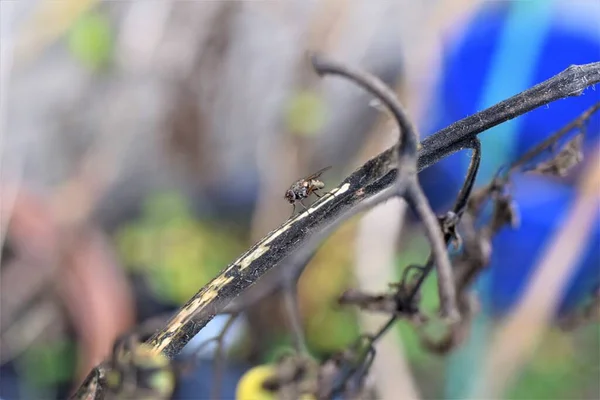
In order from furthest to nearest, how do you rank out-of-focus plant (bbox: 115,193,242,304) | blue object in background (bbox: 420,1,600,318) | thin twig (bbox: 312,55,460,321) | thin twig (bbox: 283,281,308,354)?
out-of-focus plant (bbox: 115,193,242,304), blue object in background (bbox: 420,1,600,318), thin twig (bbox: 283,281,308,354), thin twig (bbox: 312,55,460,321)

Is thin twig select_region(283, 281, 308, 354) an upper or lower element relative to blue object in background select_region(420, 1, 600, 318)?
lower

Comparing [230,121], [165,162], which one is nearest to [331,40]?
[230,121]

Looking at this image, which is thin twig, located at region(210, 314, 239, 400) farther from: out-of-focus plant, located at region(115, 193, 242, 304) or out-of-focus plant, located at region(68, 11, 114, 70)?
out-of-focus plant, located at region(68, 11, 114, 70)

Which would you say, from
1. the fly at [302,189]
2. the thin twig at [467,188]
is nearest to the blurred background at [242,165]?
the fly at [302,189]

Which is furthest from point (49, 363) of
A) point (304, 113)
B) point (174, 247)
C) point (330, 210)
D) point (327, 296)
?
point (330, 210)

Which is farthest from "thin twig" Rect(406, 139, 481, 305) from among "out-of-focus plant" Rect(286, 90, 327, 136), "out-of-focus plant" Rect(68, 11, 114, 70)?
"out-of-focus plant" Rect(68, 11, 114, 70)

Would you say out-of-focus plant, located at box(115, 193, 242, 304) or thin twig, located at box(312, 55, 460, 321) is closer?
thin twig, located at box(312, 55, 460, 321)

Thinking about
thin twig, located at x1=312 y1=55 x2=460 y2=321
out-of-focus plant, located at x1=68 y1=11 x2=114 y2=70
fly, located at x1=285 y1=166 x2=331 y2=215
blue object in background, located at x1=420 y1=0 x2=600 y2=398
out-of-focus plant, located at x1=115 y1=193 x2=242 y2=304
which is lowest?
thin twig, located at x1=312 y1=55 x2=460 y2=321

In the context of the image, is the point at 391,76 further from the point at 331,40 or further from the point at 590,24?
the point at 590,24

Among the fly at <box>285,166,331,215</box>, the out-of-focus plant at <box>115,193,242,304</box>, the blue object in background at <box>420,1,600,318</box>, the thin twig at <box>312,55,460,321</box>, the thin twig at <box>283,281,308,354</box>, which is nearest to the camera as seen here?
the thin twig at <box>312,55,460,321</box>
